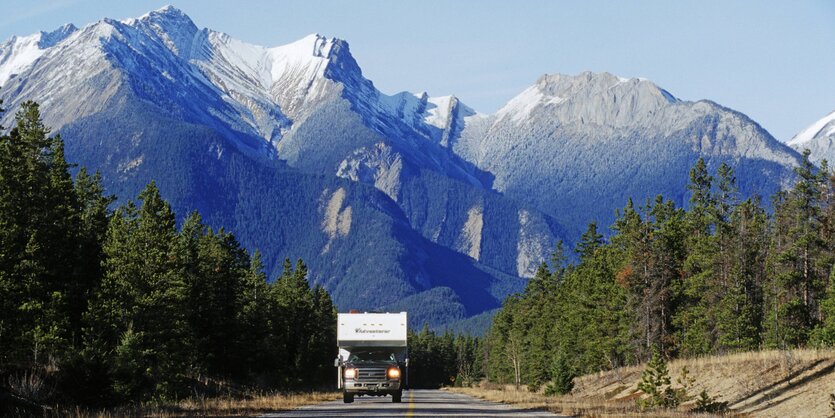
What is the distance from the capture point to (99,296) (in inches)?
2264

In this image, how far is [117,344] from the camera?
59.0 meters

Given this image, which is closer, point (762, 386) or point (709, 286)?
point (762, 386)

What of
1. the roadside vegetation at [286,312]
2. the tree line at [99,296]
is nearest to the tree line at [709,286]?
the roadside vegetation at [286,312]

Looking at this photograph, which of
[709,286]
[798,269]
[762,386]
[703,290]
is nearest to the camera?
[762,386]

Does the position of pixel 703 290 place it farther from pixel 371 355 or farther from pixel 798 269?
pixel 371 355

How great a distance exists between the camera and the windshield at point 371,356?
52094 mm

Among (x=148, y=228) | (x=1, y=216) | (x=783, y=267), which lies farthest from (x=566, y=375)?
(x=1, y=216)

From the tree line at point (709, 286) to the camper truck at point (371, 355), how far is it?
Answer: 20575mm

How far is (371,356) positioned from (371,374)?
1629mm

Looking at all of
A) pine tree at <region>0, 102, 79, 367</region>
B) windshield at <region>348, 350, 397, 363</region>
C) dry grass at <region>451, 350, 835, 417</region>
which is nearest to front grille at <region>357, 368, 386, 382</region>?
windshield at <region>348, 350, 397, 363</region>

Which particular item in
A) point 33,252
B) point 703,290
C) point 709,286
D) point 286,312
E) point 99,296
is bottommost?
point 99,296

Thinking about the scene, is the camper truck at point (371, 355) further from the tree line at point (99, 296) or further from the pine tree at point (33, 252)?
the pine tree at point (33, 252)

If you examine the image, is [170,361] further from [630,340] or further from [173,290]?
[630,340]

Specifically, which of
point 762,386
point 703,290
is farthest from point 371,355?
point 703,290
